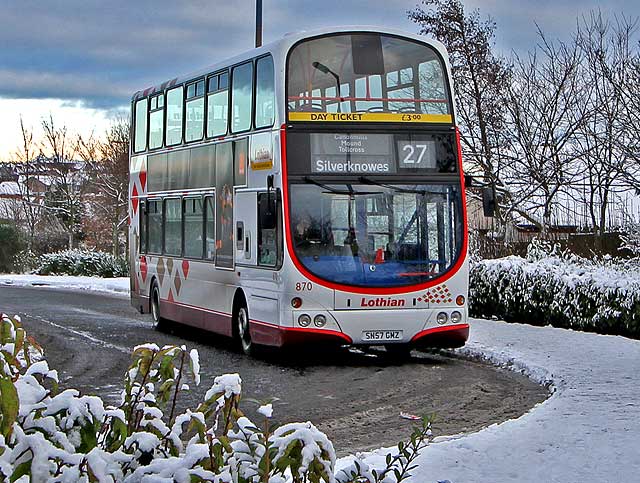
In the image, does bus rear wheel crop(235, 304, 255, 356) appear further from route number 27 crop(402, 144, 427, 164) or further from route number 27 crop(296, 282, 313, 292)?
route number 27 crop(402, 144, 427, 164)

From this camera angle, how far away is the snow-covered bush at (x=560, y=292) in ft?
60.6

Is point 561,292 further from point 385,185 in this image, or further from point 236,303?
point 236,303

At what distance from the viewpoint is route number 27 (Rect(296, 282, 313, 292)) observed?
15258 mm

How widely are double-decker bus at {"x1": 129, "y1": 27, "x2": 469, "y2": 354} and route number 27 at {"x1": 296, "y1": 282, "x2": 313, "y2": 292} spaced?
0.02 metres

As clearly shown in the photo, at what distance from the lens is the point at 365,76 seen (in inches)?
635

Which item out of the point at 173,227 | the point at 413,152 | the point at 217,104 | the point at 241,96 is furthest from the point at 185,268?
the point at 413,152

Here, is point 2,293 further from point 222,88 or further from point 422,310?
point 422,310

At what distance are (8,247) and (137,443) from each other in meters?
49.2

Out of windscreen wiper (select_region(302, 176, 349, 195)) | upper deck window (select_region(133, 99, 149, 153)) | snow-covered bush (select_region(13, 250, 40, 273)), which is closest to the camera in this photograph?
windscreen wiper (select_region(302, 176, 349, 195))

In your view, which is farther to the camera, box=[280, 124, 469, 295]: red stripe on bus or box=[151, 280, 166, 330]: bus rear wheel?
box=[151, 280, 166, 330]: bus rear wheel

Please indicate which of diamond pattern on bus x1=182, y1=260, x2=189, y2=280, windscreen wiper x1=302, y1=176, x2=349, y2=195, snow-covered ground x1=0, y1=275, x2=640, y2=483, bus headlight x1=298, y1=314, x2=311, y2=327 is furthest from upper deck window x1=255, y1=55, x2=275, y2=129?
snow-covered ground x1=0, y1=275, x2=640, y2=483

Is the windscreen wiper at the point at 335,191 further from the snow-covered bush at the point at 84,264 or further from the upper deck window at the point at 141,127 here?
the snow-covered bush at the point at 84,264

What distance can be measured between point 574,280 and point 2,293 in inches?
816

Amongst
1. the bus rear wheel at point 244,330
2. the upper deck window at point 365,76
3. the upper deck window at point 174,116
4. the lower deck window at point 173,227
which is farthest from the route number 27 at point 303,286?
the upper deck window at point 174,116
